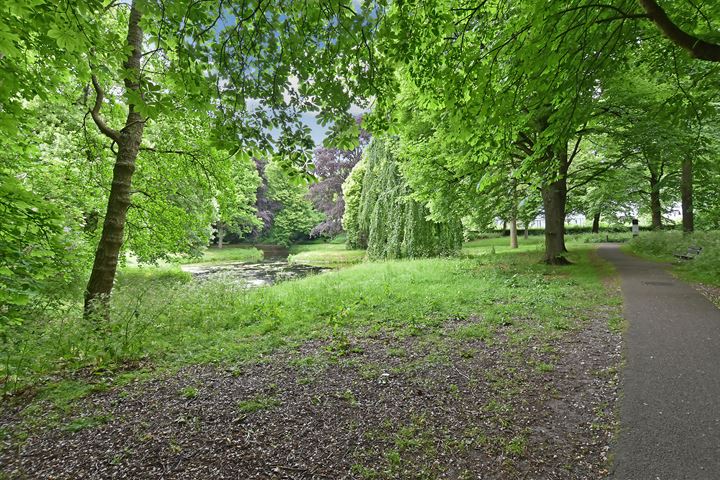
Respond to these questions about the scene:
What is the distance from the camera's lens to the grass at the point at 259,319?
464 cm

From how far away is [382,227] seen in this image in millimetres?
19656

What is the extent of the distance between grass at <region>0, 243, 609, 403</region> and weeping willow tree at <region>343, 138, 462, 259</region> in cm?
650

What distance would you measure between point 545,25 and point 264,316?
6.83 meters

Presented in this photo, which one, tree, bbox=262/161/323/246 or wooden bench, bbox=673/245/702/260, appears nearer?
wooden bench, bbox=673/245/702/260

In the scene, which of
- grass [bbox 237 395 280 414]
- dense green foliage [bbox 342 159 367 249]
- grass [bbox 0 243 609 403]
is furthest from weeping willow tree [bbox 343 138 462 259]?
grass [bbox 237 395 280 414]

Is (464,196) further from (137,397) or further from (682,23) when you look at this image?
(137,397)

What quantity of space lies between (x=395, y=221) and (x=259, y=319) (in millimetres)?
12201

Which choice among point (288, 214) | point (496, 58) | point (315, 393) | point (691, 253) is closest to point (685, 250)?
point (691, 253)

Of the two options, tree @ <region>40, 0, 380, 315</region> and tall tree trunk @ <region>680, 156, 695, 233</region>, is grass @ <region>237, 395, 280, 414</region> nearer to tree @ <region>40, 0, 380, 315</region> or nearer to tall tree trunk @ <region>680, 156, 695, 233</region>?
tree @ <region>40, 0, 380, 315</region>

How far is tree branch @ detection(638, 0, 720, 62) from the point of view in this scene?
3842mm

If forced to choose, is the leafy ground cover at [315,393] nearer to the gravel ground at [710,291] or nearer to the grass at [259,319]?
the grass at [259,319]

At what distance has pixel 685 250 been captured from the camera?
46.4ft

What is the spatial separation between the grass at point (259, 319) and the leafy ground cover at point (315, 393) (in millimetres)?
41

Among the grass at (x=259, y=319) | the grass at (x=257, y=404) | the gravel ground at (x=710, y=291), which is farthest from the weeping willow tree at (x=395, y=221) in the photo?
the grass at (x=257, y=404)
